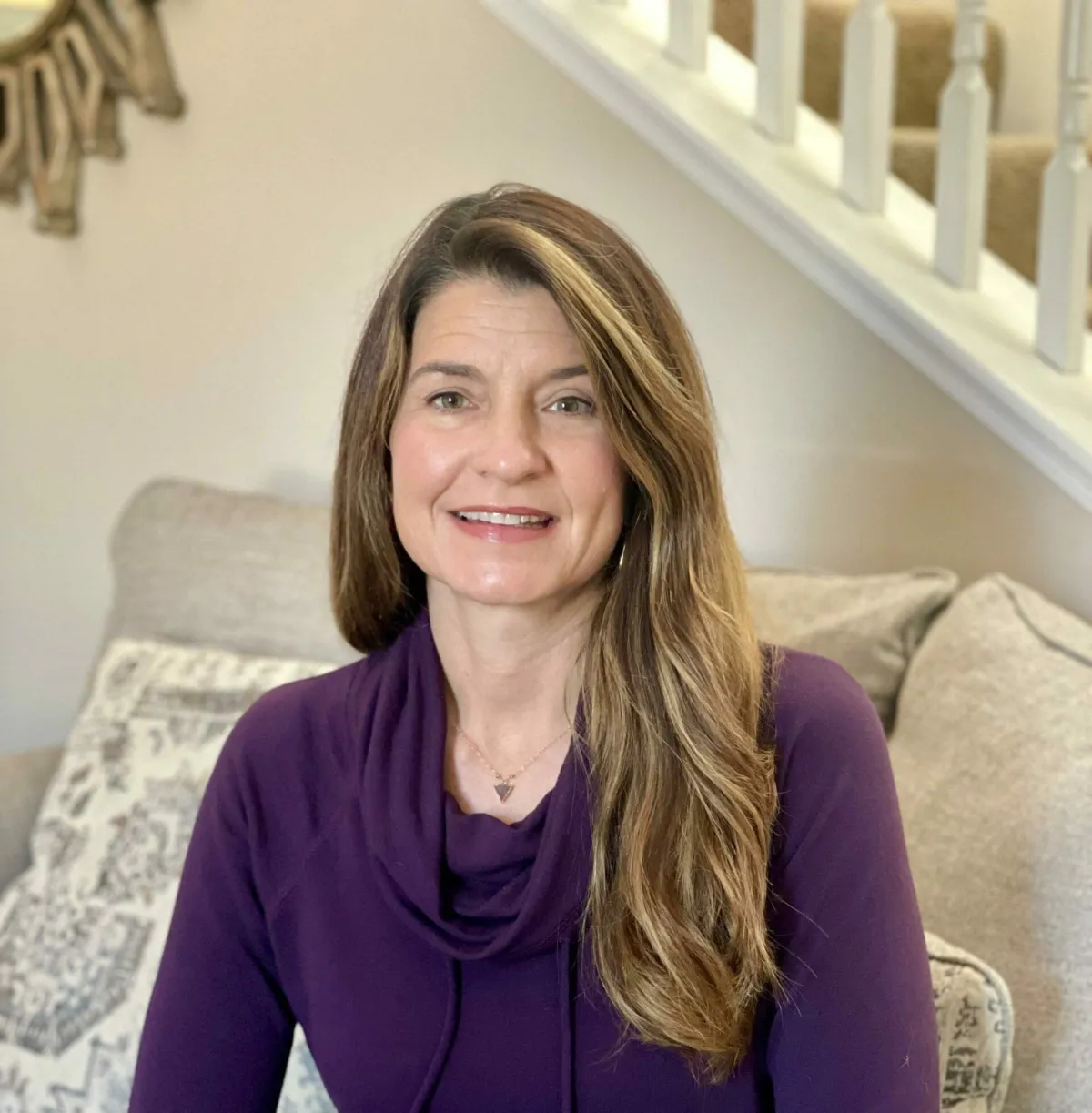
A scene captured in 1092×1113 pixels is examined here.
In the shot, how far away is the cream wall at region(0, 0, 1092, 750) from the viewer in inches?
68.1

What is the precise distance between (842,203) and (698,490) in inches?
27.7

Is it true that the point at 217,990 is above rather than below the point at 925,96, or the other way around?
below

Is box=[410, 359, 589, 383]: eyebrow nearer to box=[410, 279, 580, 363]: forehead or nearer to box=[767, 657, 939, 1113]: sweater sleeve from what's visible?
box=[410, 279, 580, 363]: forehead

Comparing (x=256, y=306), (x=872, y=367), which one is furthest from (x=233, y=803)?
(x=256, y=306)

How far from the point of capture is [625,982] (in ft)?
3.46

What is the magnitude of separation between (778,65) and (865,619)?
26.8 inches

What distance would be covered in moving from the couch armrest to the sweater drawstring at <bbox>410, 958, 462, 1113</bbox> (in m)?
0.87

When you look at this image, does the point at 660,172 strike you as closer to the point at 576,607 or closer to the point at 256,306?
the point at 256,306

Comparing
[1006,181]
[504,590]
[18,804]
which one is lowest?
[18,804]

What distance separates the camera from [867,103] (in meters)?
1.60

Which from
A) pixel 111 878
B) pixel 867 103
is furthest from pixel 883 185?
pixel 111 878

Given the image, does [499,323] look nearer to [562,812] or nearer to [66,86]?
[562,812]

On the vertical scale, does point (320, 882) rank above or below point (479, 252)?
below

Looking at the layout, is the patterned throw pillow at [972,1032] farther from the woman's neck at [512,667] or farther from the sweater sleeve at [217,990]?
the sweater sleeve at [217,990]
